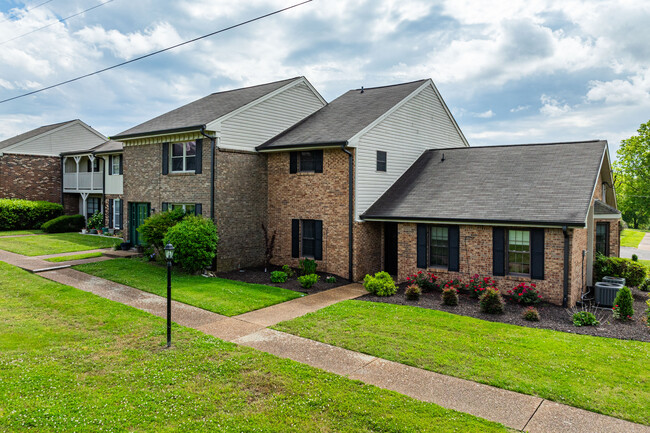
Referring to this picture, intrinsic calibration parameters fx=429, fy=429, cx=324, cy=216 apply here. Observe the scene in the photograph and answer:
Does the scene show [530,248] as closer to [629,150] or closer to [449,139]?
[449,139]

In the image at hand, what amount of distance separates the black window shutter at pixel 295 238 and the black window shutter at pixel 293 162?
210cm

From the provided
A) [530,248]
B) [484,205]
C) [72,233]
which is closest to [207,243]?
[484,205]

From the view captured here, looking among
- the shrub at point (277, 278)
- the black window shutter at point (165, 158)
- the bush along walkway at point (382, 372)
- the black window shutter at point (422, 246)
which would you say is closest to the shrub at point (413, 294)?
the black window shutter at point (422, 246)

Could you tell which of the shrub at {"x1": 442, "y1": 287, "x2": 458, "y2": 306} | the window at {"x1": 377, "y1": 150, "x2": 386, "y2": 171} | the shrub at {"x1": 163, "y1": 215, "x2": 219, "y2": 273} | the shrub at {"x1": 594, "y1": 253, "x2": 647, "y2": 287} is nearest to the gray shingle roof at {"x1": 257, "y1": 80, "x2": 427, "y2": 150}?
the window at {"x1": 377, "y1": 150, "x2": 386, "y2": 171}

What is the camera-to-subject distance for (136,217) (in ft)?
68.7

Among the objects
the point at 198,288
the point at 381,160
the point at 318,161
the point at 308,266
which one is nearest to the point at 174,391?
the point at 198,288

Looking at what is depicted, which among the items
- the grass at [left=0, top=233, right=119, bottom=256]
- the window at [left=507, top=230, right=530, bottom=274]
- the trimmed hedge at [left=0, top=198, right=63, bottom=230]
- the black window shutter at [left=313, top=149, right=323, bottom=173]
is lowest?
the grass at [left=0, top=233, right=119, bottom=256]

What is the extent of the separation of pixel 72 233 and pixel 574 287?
27728 millimetres

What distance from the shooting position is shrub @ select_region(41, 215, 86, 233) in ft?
89.7

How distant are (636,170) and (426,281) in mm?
45546

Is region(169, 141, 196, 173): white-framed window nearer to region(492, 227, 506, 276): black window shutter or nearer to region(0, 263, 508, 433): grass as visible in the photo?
region(0, 263, 508, 433): grass

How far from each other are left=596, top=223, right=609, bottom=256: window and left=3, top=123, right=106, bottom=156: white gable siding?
3499 centimetres

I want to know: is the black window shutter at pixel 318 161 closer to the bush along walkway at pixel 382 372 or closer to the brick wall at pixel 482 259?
the brick wall at pixel 482 259

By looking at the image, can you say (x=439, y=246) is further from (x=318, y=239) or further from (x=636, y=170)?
(x=636, y=170)
